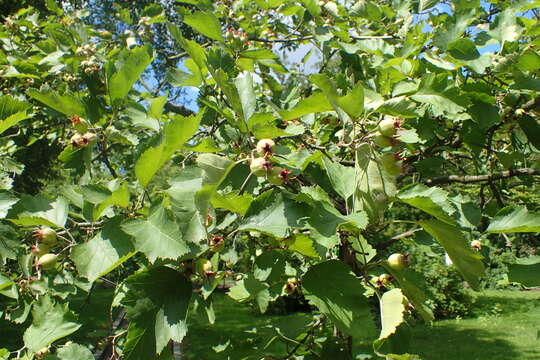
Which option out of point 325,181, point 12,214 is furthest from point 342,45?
point 12,214

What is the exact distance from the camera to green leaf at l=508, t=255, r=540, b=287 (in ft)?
4.21

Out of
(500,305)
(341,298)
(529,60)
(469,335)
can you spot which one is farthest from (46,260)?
(500,305)

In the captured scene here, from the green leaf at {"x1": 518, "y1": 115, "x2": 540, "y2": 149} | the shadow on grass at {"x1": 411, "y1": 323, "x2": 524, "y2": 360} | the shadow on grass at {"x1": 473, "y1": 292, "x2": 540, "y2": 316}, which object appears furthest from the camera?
the shadow on grass at {"x1": 473, "y1": 292, "x2": 540, "y2": 316}

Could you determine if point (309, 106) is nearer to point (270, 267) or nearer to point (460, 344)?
point (270, 267)

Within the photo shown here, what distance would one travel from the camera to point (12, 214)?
1206 millimetres

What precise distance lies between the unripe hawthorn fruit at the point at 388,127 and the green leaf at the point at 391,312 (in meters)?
0.42

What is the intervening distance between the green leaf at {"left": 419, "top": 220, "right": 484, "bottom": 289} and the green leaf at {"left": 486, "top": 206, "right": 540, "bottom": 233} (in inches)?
9.6

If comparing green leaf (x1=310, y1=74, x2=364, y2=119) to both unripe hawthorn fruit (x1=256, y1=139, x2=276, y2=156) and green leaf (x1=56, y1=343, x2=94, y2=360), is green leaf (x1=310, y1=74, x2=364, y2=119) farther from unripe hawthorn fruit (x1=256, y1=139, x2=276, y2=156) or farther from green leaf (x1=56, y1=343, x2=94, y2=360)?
green leaf (x1=56, y1=343, x2=94, y2=360)

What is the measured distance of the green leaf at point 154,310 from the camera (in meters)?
1.00

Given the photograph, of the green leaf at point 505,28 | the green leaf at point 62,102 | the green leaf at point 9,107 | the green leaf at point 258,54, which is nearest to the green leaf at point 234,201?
the green leaf at point 62,102

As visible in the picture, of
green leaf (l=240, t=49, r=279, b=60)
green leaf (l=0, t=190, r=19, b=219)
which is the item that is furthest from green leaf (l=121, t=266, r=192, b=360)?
green leaf (l=240, t=49, r=279, b=60)

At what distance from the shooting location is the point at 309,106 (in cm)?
115

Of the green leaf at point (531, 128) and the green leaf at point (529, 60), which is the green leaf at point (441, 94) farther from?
the green leaf at point (531, 128)

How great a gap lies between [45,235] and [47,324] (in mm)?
384
